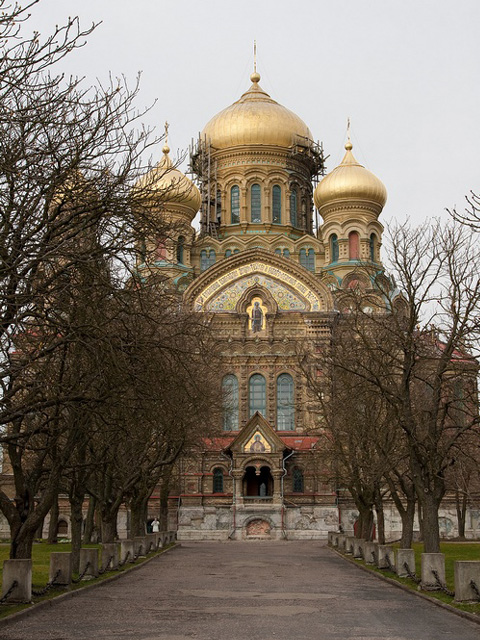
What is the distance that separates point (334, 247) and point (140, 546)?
28.4 metres

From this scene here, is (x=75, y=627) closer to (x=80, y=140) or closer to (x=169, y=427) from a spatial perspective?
(x=80, y=140)

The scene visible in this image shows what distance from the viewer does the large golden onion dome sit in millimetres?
56531

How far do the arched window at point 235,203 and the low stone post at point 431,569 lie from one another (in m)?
39.7

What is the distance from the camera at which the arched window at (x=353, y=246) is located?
5125 centimetres

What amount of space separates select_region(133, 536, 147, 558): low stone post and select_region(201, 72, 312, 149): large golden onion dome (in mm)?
33708

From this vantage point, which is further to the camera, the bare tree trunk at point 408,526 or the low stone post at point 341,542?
the low stone post at point 341,542

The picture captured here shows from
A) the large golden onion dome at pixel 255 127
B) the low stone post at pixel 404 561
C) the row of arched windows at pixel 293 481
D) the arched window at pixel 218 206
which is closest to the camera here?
the low stone post at pixel 404 561

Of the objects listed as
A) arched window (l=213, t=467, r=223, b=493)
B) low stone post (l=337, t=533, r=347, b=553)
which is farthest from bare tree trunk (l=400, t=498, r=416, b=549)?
arched window (l=213, t=467, r=223, b=493)

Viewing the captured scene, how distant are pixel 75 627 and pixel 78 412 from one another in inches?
137

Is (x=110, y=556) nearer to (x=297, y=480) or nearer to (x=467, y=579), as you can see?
(x=467, y=579)

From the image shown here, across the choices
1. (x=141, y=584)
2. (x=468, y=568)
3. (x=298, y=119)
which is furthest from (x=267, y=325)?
(x=468, y=568)

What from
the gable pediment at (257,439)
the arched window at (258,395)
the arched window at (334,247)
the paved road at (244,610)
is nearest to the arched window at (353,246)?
the arched window at (334,247)

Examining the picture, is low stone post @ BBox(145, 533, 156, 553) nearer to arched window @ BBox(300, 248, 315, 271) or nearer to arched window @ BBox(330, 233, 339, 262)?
arched window @ BBox(300, 248, 315, 271)

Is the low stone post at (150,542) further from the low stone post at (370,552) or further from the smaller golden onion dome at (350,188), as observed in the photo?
the smaller golden onion dome at (350,188)
